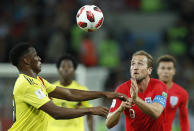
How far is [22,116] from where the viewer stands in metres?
5.46

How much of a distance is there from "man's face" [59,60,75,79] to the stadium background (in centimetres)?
344

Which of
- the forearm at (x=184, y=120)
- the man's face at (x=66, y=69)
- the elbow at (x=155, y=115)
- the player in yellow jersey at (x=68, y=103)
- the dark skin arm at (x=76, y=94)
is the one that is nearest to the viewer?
the elbow at (x=155, y=115)

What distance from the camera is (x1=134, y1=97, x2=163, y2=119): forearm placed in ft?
18.3

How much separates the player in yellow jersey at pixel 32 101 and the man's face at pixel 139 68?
576 millimetres

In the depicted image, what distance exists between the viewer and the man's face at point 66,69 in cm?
820

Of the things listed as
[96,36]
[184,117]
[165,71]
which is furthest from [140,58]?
[96,36]

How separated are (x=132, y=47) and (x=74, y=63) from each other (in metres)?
5.88

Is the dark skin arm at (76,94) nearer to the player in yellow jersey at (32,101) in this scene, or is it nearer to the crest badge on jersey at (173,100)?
the player in yellow jersey at (32,101)

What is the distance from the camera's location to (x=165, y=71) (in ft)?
25.8

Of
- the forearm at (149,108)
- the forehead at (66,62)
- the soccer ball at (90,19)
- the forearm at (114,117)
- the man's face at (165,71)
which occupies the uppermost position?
the soccer ball at (90,19)

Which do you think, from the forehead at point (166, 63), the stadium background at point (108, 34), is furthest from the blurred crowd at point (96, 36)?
the forehead at point (166, 63)

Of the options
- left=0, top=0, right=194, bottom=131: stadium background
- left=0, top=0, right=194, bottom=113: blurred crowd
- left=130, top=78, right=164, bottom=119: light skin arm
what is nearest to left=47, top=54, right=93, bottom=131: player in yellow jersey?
left=130, top=78, right=164, bottom=119: light skin arm

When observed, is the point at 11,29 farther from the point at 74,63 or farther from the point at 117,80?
the point at 74,63

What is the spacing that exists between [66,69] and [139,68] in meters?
2.40
